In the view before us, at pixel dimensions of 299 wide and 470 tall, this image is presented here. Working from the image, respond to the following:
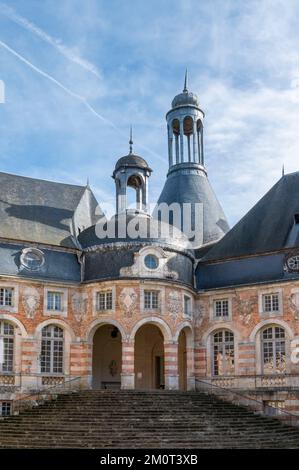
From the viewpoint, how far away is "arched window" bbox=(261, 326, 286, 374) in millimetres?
32375

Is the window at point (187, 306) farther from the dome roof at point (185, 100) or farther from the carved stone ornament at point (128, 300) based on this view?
the dome roof at point (185, 100)

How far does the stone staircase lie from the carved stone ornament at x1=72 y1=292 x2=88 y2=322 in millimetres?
3776

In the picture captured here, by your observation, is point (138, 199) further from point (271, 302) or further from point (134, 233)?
point (271, 302)

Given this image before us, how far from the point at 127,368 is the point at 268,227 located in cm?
925

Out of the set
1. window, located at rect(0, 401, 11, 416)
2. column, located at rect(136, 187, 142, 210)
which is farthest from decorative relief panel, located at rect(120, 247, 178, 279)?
window, located at rect(0, 401, 11, 416)

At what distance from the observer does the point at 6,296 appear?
32.2 meters

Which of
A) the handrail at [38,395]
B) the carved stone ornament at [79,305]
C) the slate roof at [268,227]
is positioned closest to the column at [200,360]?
the slate roof at [268,227]

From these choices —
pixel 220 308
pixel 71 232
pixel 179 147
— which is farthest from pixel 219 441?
pixel 179 147

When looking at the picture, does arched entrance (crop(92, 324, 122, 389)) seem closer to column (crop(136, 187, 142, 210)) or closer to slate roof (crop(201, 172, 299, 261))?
slate roof (crop(201, 172, 299, 261))

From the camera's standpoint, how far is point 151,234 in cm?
3397

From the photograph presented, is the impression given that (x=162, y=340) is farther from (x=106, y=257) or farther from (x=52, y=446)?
(x=52, y=446)

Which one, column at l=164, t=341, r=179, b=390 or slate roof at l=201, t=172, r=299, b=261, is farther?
slate roof at l=201, t=172, r=299, b=261
